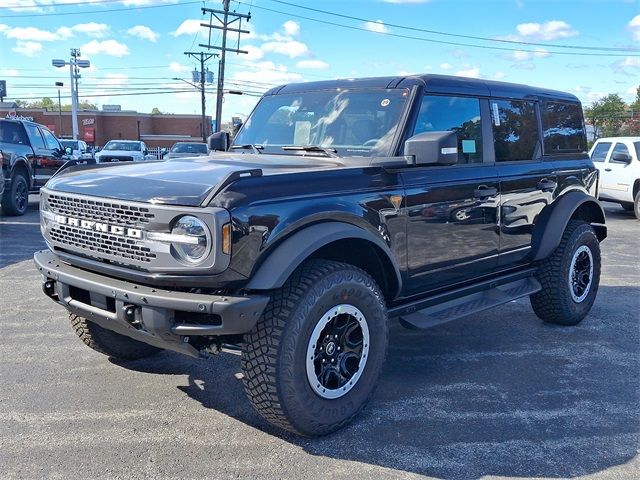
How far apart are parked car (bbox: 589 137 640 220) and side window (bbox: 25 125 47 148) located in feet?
42.1

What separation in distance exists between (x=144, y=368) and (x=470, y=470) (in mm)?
2444

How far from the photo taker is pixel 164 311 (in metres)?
2.98

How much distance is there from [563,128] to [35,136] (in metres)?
11.7

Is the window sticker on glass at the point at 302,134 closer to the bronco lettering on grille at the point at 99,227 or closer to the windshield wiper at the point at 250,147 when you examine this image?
the windshield wiper at the point at 250,147

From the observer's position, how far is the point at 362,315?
3.50m

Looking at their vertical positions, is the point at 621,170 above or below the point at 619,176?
above

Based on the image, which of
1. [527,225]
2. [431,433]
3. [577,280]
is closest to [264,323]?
[431,433]

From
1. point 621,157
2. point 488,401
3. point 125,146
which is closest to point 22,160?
point 488,401

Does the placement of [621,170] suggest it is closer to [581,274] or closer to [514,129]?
[581,274]

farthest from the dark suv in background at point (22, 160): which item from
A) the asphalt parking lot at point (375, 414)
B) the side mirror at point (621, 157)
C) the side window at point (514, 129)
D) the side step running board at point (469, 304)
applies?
the side mirror at point (621, 157)

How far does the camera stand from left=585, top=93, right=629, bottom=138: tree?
1697 inches

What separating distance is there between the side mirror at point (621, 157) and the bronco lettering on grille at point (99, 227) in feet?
43.6

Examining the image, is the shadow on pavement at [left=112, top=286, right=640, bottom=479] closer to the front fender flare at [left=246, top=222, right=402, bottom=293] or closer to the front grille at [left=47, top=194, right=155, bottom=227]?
the front fender flare at [left=246, top=222, right=402, bottom=293]

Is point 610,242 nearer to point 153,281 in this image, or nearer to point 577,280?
point 577,280
